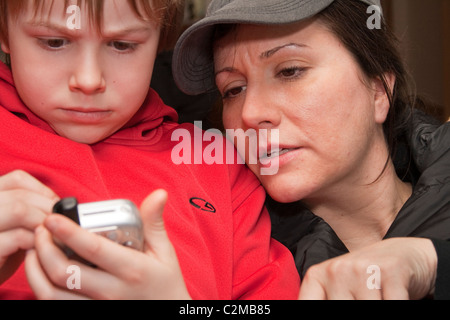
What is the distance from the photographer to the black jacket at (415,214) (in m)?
1.04

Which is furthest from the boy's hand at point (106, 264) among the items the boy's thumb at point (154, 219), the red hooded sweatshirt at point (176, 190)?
the red hooded sweatshirt at point (176, 190)

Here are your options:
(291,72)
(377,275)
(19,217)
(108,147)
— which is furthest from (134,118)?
(377,275)

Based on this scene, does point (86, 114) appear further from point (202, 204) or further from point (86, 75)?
point (202, 204)

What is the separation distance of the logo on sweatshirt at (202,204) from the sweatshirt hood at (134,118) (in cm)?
18

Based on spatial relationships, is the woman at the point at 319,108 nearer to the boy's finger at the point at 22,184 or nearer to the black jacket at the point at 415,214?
the black jacket at the point at 415,214

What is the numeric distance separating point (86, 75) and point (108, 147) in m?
0.22

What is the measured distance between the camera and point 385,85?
3.86 ft

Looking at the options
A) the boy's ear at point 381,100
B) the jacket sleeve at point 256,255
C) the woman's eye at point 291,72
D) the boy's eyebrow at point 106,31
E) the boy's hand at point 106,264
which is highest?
the boy's eyebrow at point 106,31

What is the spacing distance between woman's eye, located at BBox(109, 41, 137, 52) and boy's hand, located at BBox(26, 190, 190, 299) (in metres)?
0.41

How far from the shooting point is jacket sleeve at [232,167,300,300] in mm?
983

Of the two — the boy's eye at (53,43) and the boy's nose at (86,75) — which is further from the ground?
the boy's eye at (53,43)

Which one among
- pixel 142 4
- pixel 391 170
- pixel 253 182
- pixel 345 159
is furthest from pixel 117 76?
pixel 391 170

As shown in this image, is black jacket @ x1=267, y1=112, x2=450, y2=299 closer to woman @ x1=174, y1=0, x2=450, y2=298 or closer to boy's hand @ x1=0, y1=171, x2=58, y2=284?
woman @ x1=174, y1=0, x2=450, y2=298

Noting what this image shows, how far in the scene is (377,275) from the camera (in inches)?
31.0
